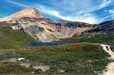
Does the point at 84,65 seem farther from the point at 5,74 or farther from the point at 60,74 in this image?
the point at 5,74

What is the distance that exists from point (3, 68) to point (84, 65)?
20.3m

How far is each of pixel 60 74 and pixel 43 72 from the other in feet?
15.9

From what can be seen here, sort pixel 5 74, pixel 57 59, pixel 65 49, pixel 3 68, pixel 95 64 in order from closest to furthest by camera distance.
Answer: pixel 5 74
pixel 3 68
pixel 95 64
pixel 57 59
pixel 65 49

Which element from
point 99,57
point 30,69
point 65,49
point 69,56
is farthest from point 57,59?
point 65,49

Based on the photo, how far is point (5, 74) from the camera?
68125 millimetres

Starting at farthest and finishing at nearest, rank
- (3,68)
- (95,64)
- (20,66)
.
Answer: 1. (95,64)
2. (20,66)
3. (3,68)

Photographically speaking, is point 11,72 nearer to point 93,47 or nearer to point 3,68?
point 3,68

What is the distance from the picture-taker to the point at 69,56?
102312 mm

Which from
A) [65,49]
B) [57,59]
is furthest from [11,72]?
[65,49]

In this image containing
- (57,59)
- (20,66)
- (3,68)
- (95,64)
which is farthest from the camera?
(57,59)

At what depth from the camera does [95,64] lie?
85.7 meters

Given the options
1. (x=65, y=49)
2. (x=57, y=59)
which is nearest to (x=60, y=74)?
(x=57, y=59)

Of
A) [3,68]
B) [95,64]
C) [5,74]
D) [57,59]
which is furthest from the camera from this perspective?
[57,59]

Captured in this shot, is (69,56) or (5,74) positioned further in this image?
(69,56)
